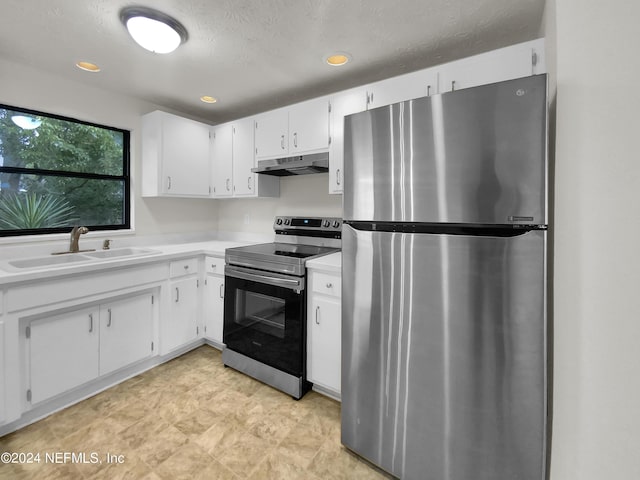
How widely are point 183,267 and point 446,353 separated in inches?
88.0

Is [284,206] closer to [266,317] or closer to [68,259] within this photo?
[266,317]

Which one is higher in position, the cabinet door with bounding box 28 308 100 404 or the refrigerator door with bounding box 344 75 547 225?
the refrigerator door with bounding box 344 75 547 225

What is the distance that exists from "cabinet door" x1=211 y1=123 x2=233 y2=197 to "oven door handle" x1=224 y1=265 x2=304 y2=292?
0.96 metres

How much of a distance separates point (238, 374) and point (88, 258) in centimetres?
150

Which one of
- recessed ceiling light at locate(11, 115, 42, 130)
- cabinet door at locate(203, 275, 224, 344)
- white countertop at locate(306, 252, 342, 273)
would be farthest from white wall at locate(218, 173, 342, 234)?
recessed ceiling light at locate(11, 115, 42, 130)

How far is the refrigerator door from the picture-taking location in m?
1.05

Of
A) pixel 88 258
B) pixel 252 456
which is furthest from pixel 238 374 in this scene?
pixel 88 258

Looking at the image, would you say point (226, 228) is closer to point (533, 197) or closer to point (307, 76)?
point (307, 76)

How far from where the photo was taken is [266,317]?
2.23 metres

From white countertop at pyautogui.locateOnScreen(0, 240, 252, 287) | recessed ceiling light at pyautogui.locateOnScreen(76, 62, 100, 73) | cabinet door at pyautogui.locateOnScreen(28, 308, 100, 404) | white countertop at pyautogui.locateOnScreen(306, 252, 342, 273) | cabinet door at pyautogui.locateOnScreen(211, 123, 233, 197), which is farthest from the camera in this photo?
cabinet door at pyautogui.locateOnScreen(211, 123, 233, 197)

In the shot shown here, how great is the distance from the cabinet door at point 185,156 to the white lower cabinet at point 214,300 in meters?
0.82

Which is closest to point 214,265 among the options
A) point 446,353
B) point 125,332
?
point 125,332

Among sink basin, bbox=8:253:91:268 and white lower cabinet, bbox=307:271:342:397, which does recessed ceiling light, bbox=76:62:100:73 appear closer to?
sink basin, bbox=8:253:91:268

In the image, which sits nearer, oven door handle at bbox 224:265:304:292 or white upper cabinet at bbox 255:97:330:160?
oven door handle at bbox 224:265:304:292
